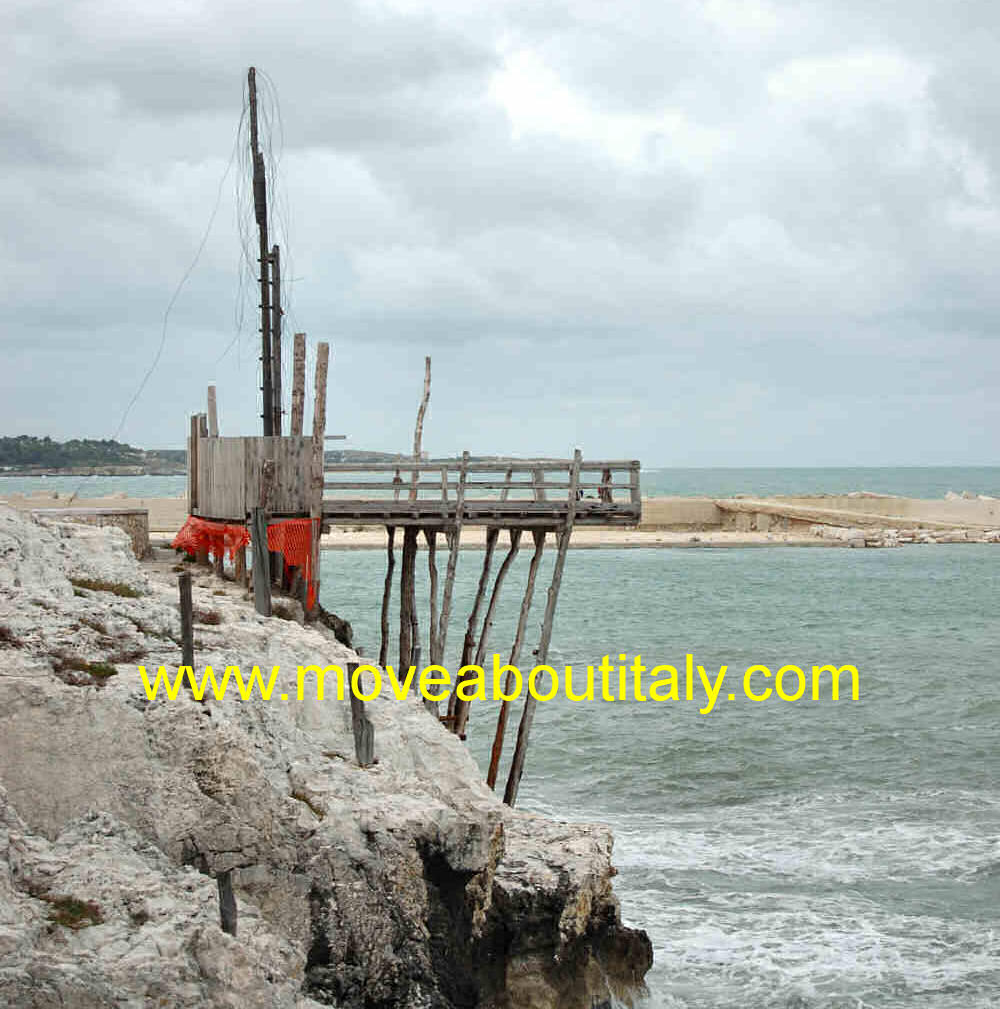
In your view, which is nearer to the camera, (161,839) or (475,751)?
(161,839)

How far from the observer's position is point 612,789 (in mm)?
19797

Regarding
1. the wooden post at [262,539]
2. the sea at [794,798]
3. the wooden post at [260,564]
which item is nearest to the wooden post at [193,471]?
the wooden post at [262,539]

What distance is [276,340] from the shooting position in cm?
2009

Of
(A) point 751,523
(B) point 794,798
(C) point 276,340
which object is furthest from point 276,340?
(A) point 751,523

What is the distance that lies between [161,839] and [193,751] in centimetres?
64

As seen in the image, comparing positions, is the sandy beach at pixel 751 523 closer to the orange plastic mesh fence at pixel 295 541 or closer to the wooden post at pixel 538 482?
the wooden post at pixel 538 482

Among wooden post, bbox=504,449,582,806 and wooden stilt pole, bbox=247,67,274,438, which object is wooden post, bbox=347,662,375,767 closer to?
wooden post, bbox=504,449,582,806

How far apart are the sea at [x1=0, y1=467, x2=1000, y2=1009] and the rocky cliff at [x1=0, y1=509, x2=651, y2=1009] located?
2.50m

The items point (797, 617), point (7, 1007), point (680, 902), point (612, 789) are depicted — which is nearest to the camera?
point (7, 1007)

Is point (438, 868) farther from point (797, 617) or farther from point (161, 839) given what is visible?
point (797, 617)

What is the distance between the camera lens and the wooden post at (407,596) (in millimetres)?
18219

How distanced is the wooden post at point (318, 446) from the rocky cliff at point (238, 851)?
502 cm

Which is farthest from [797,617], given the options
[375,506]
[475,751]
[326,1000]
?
[326,1000]

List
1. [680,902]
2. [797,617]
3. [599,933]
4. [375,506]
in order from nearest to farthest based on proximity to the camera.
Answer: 1. [599,933]
2. [680,902]
3. [375,506]
4. [797,617]
